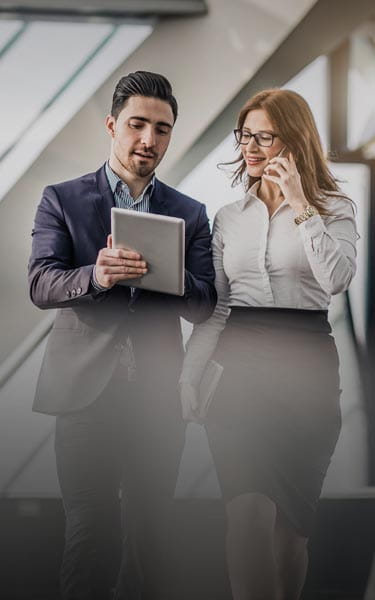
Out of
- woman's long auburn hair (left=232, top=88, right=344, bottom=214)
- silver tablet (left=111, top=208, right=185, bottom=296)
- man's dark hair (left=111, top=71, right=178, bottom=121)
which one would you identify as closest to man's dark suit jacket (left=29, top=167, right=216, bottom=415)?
silver tablet (left=111, top=208, right=185, bottom=296)

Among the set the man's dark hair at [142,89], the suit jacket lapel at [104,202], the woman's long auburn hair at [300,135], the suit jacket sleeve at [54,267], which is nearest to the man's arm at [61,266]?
the suit jacket sleeve at [54,267]

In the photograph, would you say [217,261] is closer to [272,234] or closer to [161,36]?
[272,234]

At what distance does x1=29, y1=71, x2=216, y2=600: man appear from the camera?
213 centimetres

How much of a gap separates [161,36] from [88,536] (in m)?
1.75

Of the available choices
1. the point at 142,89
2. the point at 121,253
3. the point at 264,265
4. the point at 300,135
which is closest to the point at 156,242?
the point at 121,253

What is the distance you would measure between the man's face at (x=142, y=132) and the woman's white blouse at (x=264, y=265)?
1.08ft

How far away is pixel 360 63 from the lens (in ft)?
8.66

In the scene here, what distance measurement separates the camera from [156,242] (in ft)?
6.33

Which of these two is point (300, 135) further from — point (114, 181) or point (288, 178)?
point (114, 181)

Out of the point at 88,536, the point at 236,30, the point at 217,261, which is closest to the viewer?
the point at 88,536

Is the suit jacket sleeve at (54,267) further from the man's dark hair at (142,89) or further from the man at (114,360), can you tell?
the man's dark hair at (142,89)

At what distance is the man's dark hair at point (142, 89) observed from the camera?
84.9 inches

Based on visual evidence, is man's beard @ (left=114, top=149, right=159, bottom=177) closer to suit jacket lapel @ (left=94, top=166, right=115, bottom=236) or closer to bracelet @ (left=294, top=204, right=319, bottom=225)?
suit jacket lapel @ (left=94, top=166, right=115, bottom=236)

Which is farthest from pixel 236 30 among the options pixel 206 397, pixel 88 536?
pixel 88 536
